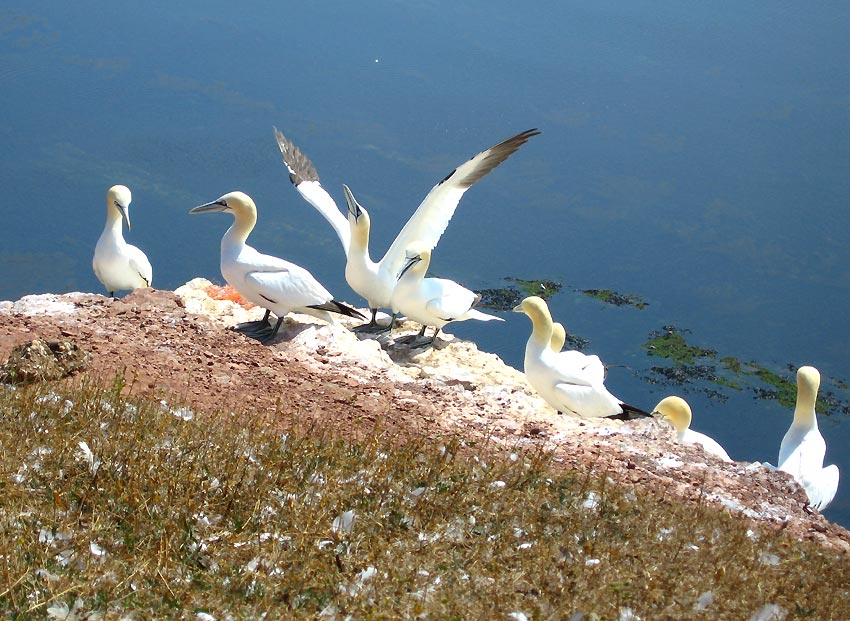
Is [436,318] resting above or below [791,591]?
below

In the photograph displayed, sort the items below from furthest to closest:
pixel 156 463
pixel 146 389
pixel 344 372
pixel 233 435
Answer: pixel 344 372
pixel 146 389
pixel 233 435
pixel 156 463

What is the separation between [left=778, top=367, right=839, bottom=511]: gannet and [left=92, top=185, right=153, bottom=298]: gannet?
6540mm

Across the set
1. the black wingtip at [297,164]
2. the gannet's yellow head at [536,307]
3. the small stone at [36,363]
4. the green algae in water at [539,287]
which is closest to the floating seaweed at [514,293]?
the green algae in water at [539,287]

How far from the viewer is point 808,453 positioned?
8836 mm

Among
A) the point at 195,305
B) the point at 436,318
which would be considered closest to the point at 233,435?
the point at 195,305

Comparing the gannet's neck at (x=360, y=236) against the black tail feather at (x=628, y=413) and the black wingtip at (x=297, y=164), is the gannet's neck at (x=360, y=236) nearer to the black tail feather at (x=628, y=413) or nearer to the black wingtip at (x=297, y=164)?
the black wingtip at (x=297, y=164)

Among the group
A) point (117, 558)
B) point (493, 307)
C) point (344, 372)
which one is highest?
point (117, 558)

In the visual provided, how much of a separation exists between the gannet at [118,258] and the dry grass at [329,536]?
558 cm

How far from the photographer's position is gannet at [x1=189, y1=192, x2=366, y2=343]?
358 inches

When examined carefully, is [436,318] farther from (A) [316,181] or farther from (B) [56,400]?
(B) [56,400]

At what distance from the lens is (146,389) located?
20.2 feet

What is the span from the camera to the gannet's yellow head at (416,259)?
11.0 metres

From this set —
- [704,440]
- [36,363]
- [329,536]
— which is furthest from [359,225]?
[329,536]

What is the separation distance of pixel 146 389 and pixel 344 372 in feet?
5.95
